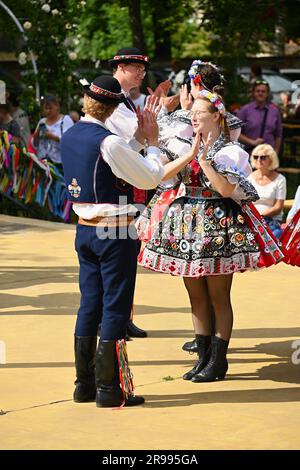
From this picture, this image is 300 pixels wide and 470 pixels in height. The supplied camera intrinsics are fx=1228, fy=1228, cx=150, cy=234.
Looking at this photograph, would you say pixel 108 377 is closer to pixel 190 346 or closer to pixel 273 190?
pixel 190 346

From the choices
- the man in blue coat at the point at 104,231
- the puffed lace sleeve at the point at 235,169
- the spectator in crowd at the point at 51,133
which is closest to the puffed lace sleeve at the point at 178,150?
the puffed lace sleeve at the point at 235,169

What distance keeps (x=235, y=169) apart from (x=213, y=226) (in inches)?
13.8

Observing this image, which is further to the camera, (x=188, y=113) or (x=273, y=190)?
(x=273, y=190)

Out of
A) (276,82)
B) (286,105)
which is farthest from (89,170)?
(276,82)

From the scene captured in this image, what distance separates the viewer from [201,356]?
24.1 ft

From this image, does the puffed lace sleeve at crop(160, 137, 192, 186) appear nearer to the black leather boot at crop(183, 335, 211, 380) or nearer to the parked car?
the black leather boot at crop(183, 335, 211, 380)

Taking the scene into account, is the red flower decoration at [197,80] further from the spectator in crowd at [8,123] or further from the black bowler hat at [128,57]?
the spectator in crowd at [8,123]

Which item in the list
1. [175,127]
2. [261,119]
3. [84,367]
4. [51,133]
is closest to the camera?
[84,367]

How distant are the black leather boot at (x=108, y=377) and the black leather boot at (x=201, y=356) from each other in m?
0.75

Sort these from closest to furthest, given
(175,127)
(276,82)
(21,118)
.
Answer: (175,127) < (21,118) < (276,82)

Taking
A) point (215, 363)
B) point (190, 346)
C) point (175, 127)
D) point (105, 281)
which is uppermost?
point (175, 127)

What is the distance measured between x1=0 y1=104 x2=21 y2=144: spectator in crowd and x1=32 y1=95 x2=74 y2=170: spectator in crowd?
89cm

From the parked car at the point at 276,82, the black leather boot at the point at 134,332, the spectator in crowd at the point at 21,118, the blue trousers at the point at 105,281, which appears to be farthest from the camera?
the parked car at the point at 276,82

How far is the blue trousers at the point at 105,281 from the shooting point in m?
6.59
